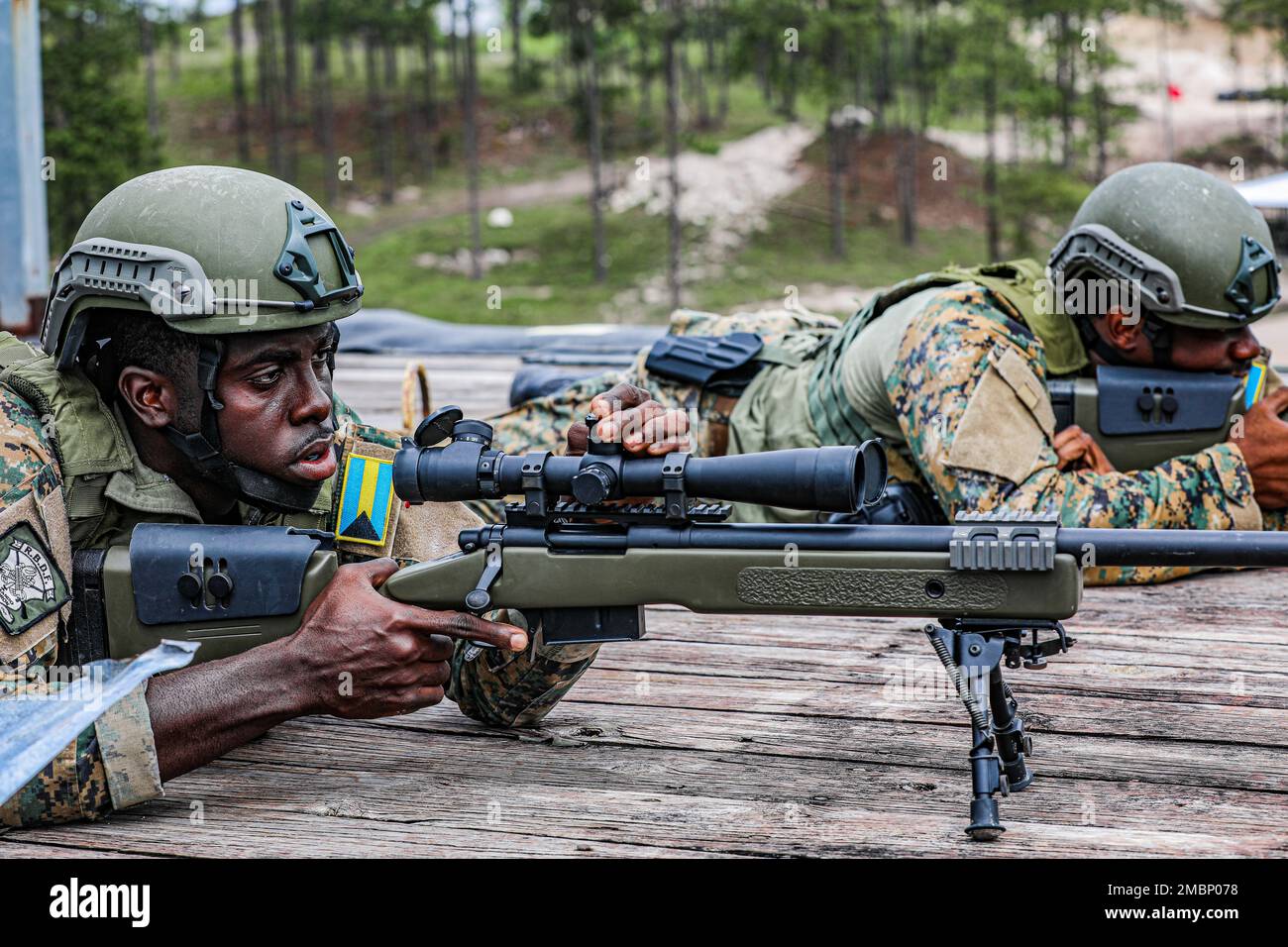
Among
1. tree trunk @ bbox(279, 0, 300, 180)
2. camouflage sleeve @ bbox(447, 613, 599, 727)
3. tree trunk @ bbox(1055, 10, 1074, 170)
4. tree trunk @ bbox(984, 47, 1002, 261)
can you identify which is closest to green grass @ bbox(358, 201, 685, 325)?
tree trunk @ bbox(279, 0, 300, 180)

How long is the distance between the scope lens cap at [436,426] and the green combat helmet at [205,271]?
Answer: 1.30 feet

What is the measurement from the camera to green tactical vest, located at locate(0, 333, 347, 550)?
10.3 feet

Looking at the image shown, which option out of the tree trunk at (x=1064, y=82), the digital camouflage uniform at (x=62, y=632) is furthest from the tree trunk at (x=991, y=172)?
the digital camouflage uniform at (x=62, y=632)

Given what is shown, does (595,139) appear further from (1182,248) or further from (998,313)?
(1182,248)

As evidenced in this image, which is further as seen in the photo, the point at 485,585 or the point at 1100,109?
the point at 1100,109

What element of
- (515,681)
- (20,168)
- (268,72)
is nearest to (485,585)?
(515,681)

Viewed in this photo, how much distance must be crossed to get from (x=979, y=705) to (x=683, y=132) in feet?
128

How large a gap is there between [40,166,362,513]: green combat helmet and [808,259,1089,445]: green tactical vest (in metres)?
2.25

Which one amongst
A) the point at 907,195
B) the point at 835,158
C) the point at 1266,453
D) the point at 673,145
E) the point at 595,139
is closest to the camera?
the point at 1266,453

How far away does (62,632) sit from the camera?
3.03m

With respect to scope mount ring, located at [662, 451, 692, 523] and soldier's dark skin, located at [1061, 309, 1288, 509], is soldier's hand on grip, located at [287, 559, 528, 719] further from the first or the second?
soldier's dark skin, located at [1061, 309, 1288, 509]

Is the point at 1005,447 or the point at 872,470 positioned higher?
the point at 872,470

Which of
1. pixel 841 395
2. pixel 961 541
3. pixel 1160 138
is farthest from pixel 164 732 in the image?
pixel 1160 138
